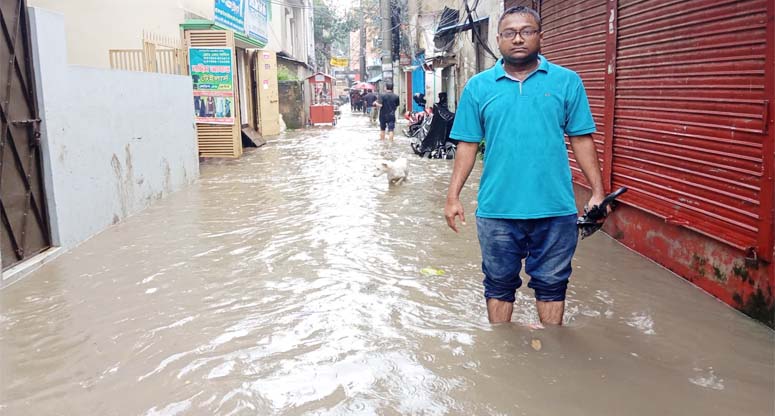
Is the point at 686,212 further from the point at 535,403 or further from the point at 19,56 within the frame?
the point at 19,56

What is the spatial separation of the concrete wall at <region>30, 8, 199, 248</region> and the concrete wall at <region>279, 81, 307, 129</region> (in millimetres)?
15349

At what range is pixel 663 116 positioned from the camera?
5098 millimetres

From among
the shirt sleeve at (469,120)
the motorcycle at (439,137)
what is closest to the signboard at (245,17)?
the motorcycle at (439,137)

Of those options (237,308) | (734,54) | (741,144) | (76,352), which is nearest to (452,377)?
(237,308)

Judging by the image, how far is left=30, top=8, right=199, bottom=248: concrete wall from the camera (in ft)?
18.1

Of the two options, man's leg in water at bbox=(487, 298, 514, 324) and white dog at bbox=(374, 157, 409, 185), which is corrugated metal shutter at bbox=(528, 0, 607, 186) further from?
man's leg in water at bbox=(487, 298, 514, 324)

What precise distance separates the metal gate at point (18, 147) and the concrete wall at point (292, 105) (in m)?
19.4

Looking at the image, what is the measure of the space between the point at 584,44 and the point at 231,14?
9.65 metres

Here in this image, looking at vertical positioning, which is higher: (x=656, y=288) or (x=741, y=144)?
(x=741, y=144)

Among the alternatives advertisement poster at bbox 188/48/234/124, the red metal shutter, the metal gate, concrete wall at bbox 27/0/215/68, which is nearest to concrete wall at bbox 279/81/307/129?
advertisement poster at bbox 188/48/234/124

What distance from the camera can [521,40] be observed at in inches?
125

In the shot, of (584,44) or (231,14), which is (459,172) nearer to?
(584,44)

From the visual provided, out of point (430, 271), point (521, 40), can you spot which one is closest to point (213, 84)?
point (430, 271)

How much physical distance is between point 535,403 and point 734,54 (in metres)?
2.72
